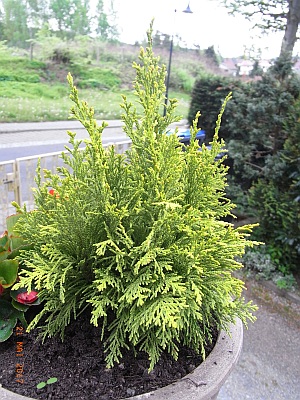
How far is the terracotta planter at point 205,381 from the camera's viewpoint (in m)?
0.91

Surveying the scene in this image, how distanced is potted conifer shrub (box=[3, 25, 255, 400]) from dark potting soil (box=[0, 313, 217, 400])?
0.15 ft

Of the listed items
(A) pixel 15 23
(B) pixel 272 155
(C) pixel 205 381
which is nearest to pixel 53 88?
(A) pixel 15 23

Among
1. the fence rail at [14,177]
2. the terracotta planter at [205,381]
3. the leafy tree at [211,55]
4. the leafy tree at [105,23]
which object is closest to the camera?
the terracotta planter at [205,381]

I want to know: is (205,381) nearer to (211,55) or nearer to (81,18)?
(81,18)

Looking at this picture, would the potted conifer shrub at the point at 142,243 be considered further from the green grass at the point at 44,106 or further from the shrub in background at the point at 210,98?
the green grass at the point at 44,106

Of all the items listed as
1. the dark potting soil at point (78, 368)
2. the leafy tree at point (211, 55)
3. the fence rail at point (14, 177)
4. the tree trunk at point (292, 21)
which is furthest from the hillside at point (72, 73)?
the dark potting soil at point (78, 368)

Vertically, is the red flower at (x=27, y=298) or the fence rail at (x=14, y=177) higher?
the red flower at (x=27, y=298)

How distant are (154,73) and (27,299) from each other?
32.9 inches

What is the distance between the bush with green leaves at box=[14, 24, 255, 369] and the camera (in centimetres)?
94

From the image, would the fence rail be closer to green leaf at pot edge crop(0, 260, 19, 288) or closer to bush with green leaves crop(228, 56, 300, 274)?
bush with green leaves crop(228, 56, 300, 274)

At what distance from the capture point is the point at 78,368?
1.02 metres

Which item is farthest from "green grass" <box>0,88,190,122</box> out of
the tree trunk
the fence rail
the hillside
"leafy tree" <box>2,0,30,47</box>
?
the fence rail

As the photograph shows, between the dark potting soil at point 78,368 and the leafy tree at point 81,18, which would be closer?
the dark potting soil at point 78,368

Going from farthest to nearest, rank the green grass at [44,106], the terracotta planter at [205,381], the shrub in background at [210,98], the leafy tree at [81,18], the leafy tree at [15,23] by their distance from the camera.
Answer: the leafy tree at [81,18], the leafy tree at [15,23], the green grass at [44,106], the shrub in background at [210,98], the terracotta planter at [205,381]
